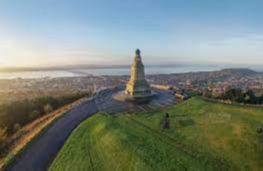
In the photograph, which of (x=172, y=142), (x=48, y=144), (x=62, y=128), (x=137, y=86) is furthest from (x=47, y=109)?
(x=172, y=142)

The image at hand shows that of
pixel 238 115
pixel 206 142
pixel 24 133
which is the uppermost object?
pixel 238 115

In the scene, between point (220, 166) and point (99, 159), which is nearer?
point (220, 166)

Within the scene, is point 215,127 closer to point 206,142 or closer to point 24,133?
point 206,142

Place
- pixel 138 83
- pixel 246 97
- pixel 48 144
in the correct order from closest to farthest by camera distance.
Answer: pixel 48 144 < pixel 246 97 < pixel 138 83

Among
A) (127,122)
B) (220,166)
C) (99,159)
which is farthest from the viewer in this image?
(127,122)

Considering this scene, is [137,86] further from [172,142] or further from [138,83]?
[172,142]

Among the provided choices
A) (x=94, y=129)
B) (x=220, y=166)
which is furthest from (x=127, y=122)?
(x=220, y=166)

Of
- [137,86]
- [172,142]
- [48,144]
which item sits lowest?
[48,144]
